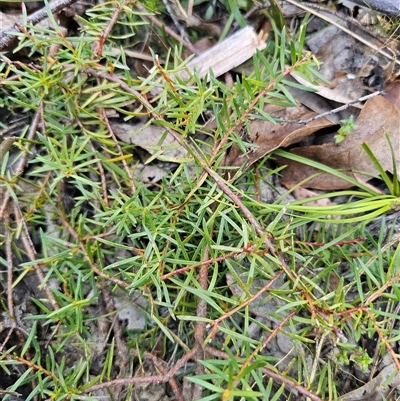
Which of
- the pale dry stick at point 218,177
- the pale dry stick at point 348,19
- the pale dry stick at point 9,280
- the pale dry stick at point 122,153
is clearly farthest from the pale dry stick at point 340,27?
the pale dry stick at point 9,280

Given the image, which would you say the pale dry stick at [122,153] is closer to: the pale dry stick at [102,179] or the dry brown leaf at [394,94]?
the pale dry stick at [102,179]

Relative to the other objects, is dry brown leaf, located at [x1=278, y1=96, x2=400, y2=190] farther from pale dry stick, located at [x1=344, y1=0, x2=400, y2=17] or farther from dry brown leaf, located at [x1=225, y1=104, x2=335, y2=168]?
pale dry stick, located at [x1=344, y1=0, x2=400, y2=17]

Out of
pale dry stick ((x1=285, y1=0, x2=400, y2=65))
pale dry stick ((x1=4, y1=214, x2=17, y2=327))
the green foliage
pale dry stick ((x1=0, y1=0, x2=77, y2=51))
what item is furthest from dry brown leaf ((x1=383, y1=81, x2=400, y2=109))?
pale dry stick ((x1=4, y1=214, x2=17, y2=327))

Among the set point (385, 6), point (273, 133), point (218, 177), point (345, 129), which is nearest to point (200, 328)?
point (218, 177)

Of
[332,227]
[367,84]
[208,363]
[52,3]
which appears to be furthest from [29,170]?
[367,84]

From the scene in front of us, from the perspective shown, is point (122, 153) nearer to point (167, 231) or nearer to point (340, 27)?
point (167, 231)

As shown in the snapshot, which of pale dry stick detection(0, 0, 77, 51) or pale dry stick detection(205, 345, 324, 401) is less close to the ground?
pale dry stick detection(0, 0, 77, 51)
